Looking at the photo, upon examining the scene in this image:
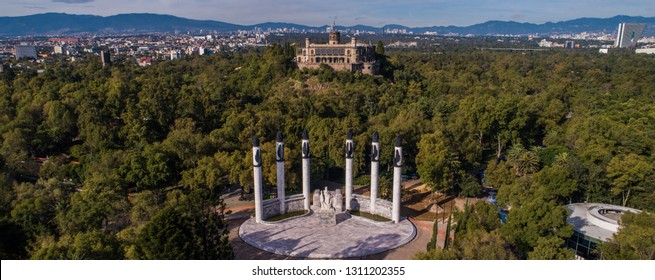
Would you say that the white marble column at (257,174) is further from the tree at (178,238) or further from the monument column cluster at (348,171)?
the tree at (178,238)

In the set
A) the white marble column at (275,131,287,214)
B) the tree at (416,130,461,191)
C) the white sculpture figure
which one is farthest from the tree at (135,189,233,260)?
the tree at (416,130,461,191)

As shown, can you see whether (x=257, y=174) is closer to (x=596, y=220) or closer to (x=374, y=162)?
(x=374, y=162)

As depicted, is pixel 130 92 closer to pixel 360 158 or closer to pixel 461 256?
pixel 360 158

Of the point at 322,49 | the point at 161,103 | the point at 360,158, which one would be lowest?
the point at 360,158

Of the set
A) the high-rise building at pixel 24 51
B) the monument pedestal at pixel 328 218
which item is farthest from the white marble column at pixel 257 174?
the high-rise building at pixel 24 51

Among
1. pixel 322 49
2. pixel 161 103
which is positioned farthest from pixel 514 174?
pixel 322 49

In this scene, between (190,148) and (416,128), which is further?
(416,128)

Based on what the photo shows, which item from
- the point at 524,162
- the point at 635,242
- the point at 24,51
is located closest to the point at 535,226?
the point at 635,242
